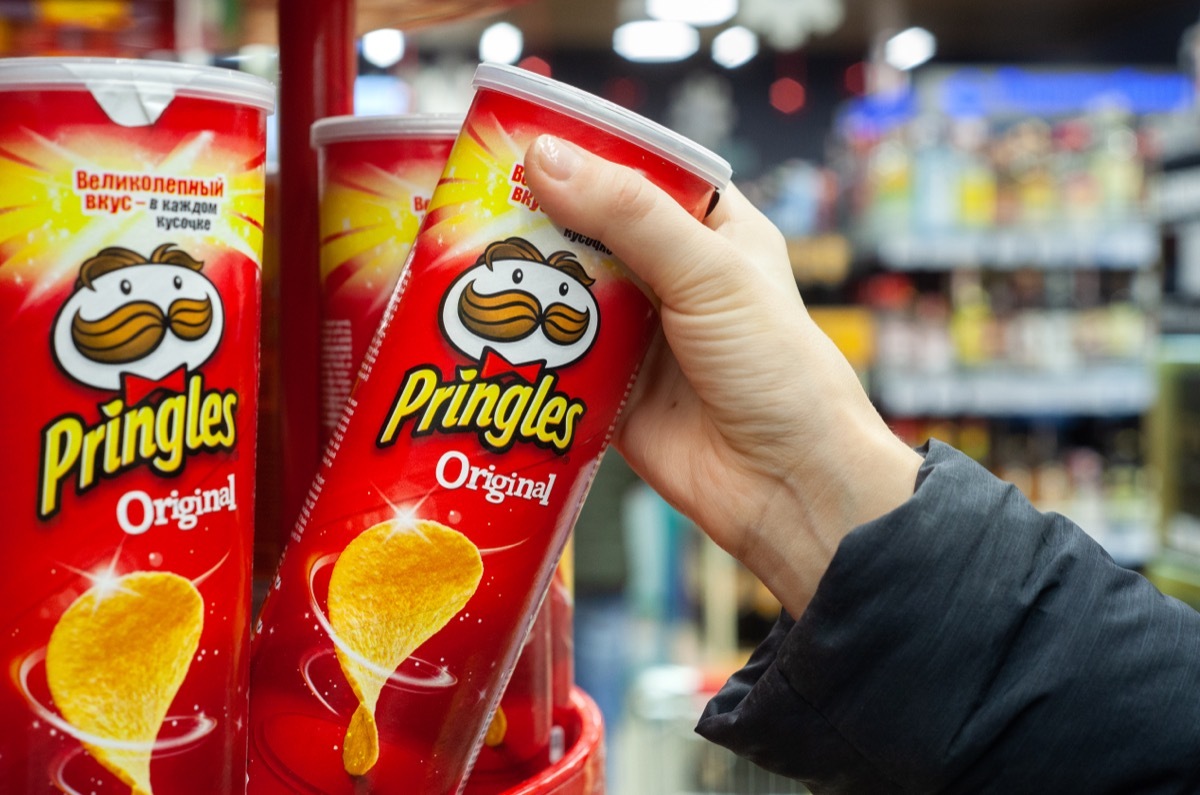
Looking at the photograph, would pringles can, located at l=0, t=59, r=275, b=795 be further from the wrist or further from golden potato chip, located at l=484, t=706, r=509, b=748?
the wrist

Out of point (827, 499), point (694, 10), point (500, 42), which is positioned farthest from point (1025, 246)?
point (500, 42)

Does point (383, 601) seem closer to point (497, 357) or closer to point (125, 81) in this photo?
point (497, 357)

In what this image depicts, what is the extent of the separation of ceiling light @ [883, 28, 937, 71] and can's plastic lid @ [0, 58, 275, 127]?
310 inches

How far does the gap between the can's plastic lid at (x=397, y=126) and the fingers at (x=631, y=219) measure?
12cm

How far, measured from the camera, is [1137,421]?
464 centimetres

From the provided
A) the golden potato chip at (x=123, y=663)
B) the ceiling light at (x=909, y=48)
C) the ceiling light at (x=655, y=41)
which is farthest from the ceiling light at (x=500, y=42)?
the golden potato chip at (x=123, y=663)

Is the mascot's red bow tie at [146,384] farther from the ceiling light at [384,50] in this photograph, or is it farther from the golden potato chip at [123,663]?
the ceiling light at [384,50]

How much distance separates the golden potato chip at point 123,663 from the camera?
1.83ft

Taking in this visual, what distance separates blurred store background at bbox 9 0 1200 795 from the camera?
1741 mm

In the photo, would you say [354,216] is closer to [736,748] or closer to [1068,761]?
[736,748]

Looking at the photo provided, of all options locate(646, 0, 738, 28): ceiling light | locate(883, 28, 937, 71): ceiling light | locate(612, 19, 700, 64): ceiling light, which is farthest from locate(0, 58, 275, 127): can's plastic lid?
locate(883, 28, 937, 71): ceiling light

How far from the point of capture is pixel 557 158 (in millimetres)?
643

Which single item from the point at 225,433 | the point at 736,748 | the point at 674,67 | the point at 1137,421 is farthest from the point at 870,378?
the point at 674,67

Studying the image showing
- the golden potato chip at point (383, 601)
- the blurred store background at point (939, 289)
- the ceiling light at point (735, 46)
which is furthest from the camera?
the ceiling light at point (735, 46)
